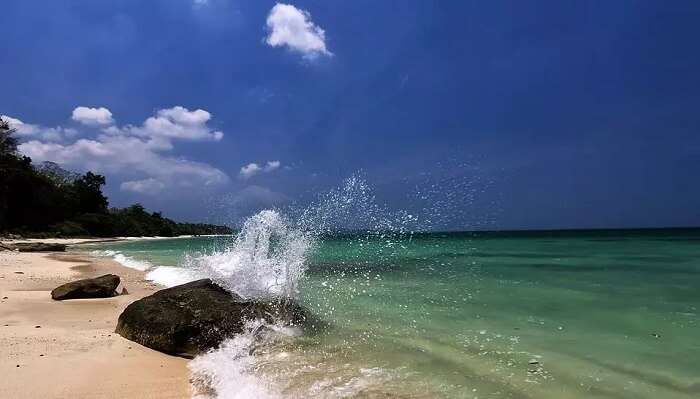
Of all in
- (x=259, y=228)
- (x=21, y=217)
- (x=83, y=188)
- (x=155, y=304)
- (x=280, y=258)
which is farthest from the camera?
(x=83, y=188)

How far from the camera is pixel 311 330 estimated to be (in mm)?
8070

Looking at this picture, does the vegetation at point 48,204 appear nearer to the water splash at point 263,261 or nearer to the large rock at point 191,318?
the water splash at point 263,261

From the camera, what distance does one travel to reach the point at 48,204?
258 feet

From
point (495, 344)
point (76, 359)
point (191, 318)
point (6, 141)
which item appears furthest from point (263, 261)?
point (6, 141)

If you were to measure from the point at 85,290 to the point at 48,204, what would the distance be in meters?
80.9

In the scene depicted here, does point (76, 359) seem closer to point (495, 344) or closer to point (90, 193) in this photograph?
point (495, 344)

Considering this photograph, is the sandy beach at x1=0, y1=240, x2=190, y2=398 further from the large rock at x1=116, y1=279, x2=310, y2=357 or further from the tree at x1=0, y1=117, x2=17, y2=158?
the tree at x1=0, y1=117, x2=17, y2=158

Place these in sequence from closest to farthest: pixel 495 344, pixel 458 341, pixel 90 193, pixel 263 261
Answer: pixel 495 344 < pixel 458 341 < pixel 263 261 < pixel 90 193

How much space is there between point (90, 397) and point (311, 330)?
380 cm

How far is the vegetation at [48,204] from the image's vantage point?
226 feet

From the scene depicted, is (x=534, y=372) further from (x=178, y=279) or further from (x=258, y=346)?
(x=178, y=279)

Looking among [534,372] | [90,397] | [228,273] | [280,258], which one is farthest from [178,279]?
[534,372]

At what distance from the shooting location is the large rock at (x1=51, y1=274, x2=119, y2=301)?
1140cm

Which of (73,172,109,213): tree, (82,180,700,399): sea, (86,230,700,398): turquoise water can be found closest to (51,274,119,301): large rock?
(82,180,700,399): sea
